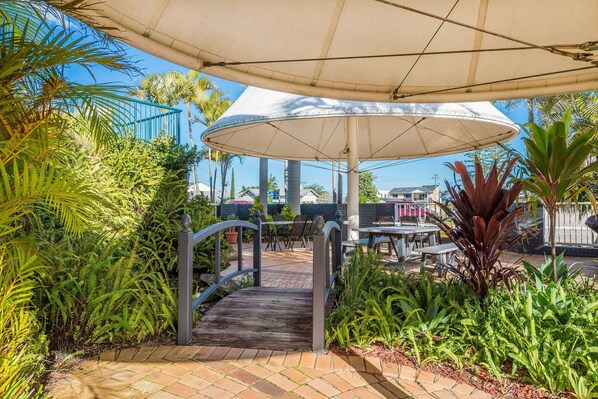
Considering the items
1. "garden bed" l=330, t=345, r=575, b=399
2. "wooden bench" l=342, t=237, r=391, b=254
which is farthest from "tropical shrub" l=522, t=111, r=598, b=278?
"wooden bench" l=342, t=237, r=391, b=254

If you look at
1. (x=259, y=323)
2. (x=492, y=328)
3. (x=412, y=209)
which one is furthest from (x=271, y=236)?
(x=492, y=328)

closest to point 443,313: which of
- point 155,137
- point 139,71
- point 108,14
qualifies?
point 139,71

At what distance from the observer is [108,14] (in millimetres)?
3156

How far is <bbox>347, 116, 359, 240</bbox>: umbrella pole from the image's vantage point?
7.32m

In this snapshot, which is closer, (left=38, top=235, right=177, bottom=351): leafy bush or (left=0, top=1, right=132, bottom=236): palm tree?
(left=0, top=1, right=132, bottom=236): palm tree

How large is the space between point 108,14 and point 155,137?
2.43 m

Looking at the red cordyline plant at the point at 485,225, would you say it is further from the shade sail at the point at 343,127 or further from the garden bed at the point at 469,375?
the shade sail at the point at 343,127

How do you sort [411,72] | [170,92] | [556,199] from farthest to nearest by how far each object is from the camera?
[170,92], [411,72], [556,199]

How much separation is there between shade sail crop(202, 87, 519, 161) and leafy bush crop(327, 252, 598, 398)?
3374 mm

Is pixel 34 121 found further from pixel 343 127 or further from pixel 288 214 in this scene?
pixel 288 214

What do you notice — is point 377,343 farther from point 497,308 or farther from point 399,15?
point 399,15

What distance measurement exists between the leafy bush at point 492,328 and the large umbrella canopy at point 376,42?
2.06m

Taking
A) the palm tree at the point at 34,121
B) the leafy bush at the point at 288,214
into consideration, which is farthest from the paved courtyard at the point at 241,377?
the leafy bush at the point at 288,214

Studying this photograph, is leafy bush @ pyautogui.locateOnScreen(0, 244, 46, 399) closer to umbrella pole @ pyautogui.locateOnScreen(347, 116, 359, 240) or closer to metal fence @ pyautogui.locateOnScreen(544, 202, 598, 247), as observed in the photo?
umbrella pole @ pyautogui.locateOnScreen(347, 116, 359, 240)
